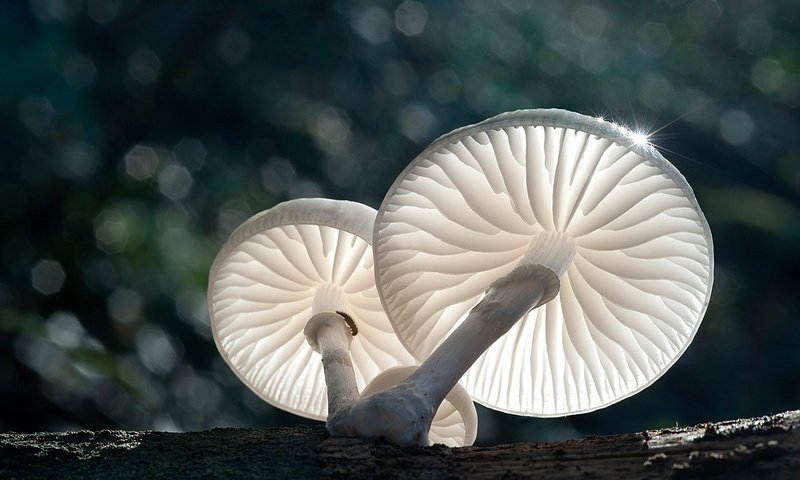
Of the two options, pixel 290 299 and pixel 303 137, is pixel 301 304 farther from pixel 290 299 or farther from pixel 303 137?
pixel 303 137

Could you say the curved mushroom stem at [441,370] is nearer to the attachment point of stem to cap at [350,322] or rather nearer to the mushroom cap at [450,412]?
the mushroom cap at [450,412]

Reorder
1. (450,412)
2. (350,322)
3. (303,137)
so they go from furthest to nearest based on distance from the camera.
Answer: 1. (303,137)
2. (350,322)
3. (450,412)

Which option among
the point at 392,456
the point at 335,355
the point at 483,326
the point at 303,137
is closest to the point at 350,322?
the point at 335,355

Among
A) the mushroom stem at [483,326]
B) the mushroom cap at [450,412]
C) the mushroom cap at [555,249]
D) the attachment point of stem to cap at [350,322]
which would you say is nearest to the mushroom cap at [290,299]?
the attachment point of stem to cap at [350,322]

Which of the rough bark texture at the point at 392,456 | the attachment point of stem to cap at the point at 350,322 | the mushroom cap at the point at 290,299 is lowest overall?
the rough bark texture at the point at 392,456

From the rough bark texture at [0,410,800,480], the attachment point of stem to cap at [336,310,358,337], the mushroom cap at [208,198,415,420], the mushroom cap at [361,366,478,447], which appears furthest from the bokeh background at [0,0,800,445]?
the rough bark texture at [0,410,800,480]

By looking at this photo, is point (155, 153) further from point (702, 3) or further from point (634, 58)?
point (702, 3)
